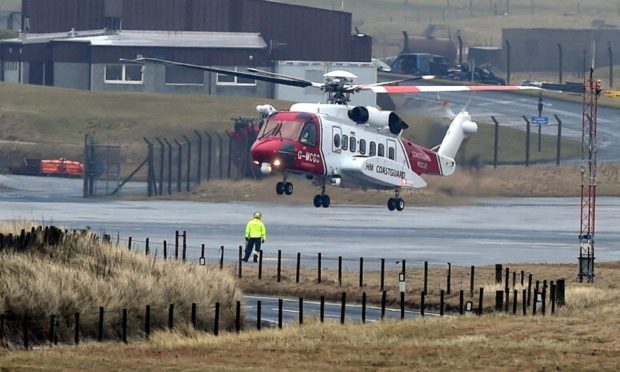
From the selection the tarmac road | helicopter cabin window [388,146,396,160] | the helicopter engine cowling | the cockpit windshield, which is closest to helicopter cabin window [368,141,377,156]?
the helicopter engine cowling

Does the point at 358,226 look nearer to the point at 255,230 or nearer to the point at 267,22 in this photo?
the point at 255,230

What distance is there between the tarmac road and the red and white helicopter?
6.87ft

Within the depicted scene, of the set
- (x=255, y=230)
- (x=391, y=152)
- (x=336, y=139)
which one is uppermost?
(x=336, y=139)

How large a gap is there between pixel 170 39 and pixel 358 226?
46.0 m

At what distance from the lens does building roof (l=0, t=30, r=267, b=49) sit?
102938mm

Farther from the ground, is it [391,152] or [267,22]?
[267,22]

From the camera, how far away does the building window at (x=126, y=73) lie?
343 ft

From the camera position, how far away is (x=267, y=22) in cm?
10762

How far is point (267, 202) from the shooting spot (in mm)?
68625

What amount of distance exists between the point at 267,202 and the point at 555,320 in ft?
129

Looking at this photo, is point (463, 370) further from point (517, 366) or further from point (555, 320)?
point (555, 320)

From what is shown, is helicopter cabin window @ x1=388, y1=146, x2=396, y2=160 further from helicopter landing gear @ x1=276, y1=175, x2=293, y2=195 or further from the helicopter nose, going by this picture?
the helicopter nose

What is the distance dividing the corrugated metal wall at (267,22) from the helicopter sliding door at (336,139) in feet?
174

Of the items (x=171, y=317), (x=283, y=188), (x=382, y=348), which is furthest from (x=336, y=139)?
(x=382, y=348)
